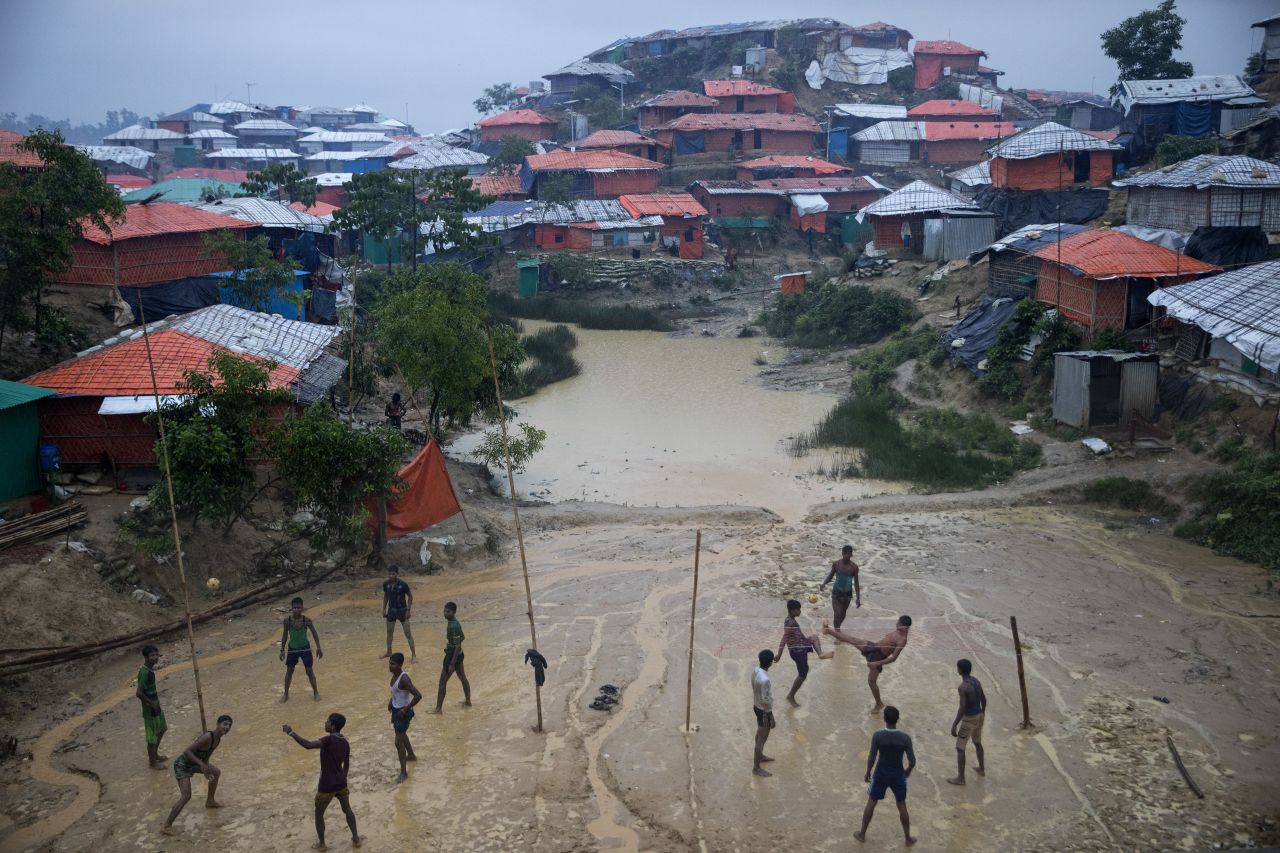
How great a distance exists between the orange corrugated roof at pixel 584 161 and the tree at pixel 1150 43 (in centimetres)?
2130

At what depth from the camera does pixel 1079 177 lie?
1364 inches

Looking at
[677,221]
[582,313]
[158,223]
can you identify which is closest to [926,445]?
[158,223]

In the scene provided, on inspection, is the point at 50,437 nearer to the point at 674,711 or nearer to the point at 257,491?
the point at 257,491

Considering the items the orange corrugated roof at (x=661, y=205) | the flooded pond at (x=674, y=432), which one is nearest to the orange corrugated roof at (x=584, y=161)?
the orange corrugated roof at (x=661, y=205)

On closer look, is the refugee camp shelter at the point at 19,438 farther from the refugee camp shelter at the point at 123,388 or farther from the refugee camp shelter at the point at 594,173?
the refugee camp shelter at the point at 594,173

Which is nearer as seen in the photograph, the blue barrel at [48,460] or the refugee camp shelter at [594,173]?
the blue barrel at [48,460]

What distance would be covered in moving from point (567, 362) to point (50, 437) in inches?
705

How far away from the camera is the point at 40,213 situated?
670 inches

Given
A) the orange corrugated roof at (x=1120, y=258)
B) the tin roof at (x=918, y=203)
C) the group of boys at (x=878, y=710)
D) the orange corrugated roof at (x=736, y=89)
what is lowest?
the group of boys at (x=878, y=710)

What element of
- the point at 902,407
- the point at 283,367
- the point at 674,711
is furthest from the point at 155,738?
the point at 902,407

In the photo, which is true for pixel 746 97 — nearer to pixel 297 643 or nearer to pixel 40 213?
pixel 40 213

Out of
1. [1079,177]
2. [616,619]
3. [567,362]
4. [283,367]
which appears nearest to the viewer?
[616,619]

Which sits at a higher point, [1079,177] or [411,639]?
[1079,177]

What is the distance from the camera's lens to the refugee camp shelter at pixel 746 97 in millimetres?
59219
